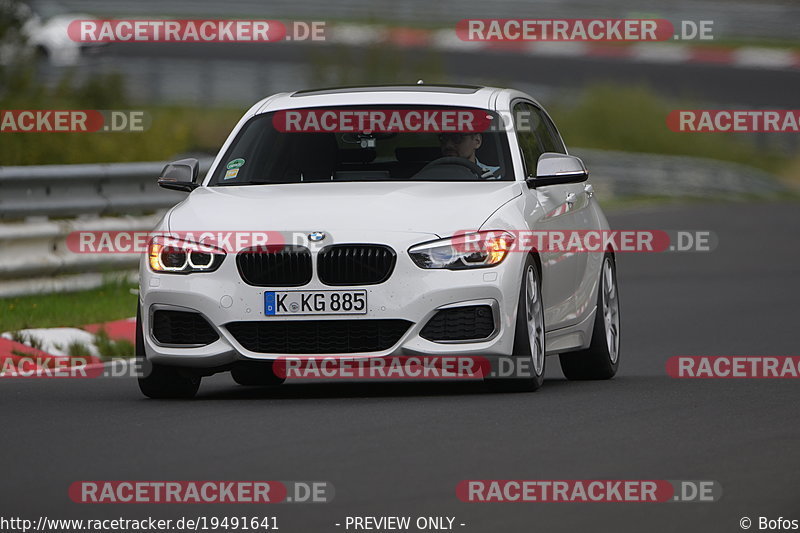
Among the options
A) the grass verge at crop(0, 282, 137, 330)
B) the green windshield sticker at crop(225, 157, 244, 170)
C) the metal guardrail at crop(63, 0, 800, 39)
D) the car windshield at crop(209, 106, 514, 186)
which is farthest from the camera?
the metal guardrail at crop(63, 0, 800, 39)

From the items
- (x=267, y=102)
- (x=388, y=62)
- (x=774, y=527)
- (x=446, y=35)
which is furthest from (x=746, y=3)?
(x=774, y=527)

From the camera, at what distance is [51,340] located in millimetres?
13297

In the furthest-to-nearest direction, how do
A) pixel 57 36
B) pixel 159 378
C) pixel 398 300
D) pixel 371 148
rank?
pixel 57 36 → pixel 371 148 → pixel 159 378 → pixel 398 300

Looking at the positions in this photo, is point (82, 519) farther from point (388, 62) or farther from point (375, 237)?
point (388, 62)

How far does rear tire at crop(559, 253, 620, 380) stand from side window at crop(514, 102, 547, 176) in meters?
0.86

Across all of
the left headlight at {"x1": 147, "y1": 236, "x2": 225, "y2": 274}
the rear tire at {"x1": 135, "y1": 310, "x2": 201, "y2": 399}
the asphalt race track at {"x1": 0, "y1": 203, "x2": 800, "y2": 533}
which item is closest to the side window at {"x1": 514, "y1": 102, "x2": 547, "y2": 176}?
the asphalt race track at {"x1": 0, "y1": 203, "x2": 800, "y2": 533}

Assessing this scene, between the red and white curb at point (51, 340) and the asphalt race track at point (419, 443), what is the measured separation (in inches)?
43.2

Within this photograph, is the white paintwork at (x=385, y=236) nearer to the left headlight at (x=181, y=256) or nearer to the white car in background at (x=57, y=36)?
the left headlight at (x=181, y=256)

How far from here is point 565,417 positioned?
9336mm

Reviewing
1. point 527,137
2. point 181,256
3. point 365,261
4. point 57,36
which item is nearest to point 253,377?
point 181,256

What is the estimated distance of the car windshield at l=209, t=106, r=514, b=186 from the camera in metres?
11.1

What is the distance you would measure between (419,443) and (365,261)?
176cm

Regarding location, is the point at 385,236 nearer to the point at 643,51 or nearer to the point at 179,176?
the point at 179,176

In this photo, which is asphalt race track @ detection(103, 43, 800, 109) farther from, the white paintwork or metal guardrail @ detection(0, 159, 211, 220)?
the white paintwork
